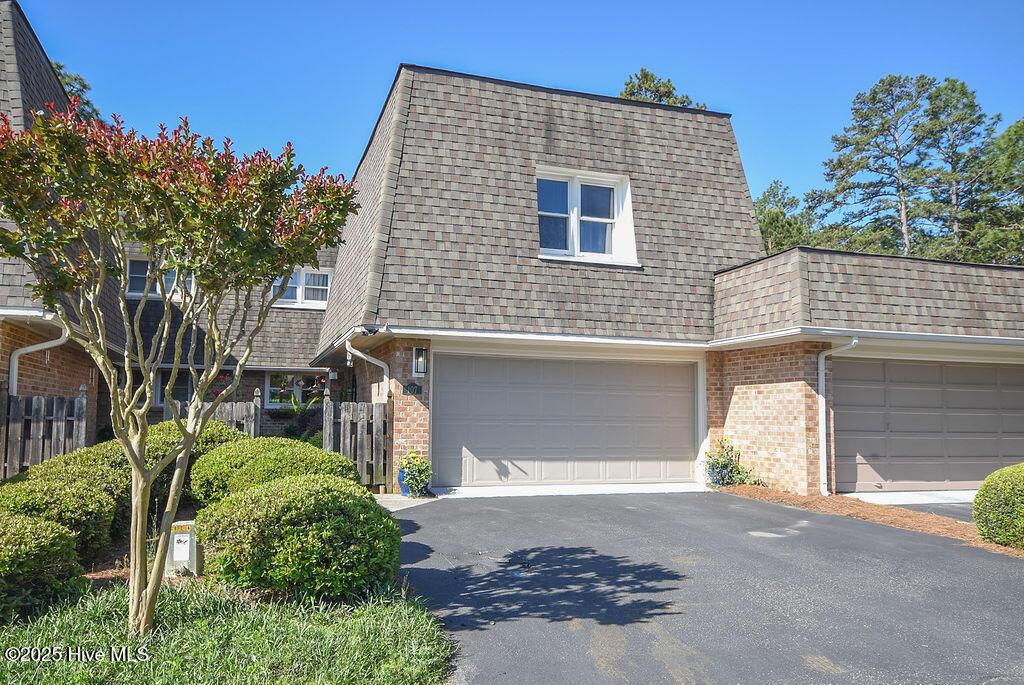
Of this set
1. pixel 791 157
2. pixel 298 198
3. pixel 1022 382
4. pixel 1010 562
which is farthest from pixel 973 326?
pixel 791 157

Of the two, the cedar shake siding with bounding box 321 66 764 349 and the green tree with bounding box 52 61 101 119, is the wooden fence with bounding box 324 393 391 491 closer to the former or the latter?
the cedar shake siding with bounding box 321 66 764 349

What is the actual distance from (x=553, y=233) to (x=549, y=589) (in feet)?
25.2

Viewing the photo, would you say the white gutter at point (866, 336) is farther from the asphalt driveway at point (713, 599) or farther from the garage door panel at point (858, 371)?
the asphalt driveway at point (713, 599)

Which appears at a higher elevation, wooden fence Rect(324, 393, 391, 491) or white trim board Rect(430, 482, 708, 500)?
wooden fence Rect(324, 393, 391, 491)

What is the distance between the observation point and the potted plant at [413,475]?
10.3 m

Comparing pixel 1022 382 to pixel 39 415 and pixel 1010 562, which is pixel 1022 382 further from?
pixel 39 415

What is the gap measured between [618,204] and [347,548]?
29.9 feet

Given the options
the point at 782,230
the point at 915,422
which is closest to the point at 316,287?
the point at 915,422

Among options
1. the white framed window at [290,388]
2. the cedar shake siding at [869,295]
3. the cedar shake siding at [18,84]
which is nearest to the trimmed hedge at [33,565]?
the cedar shake siding at [18,84]

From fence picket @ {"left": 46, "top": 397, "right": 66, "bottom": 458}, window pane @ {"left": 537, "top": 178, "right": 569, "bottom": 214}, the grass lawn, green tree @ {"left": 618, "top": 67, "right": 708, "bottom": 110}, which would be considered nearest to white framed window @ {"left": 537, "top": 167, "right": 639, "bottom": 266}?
window pane @ {"left": 537, "top": 178, "right": 569, "bottom": 214}

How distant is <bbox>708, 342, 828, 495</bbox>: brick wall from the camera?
34.1ft

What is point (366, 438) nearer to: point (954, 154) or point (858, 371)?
point (858, 371)

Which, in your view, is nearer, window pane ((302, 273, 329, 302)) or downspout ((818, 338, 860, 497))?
downspout ((818, 338, 860, 497))

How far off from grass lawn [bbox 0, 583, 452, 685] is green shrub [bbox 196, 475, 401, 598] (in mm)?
170
